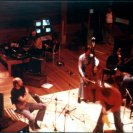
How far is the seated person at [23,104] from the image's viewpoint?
6980 millimetres

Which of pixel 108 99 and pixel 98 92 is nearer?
pixel 108 99

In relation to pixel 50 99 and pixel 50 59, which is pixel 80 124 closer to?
pixel 50 99

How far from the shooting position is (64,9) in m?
12.7

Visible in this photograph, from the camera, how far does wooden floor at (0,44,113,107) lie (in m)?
9.14

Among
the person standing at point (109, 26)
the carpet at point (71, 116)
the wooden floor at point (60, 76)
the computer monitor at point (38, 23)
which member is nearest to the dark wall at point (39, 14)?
the person standing at point (109, 26)

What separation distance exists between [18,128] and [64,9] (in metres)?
7.41

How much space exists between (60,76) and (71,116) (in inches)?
110

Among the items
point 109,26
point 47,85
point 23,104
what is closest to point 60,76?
point 47,85

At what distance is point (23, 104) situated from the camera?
23.2 ft

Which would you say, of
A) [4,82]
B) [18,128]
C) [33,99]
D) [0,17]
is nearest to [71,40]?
[0,17]

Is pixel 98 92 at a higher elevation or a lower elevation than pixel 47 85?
higher

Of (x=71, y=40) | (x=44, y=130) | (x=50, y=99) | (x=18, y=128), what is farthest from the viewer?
(x=71, y=40)

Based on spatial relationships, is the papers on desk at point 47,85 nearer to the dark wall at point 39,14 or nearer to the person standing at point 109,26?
the dark wall at point 39,14

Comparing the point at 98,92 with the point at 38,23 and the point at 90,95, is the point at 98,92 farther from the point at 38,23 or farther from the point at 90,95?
the point at 38,23
